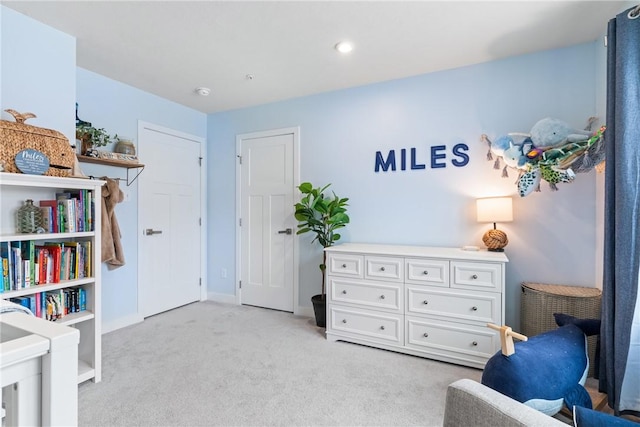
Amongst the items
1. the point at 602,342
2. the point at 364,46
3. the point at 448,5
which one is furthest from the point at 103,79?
the point at 602,342

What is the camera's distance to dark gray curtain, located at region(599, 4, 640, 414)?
1611 mm

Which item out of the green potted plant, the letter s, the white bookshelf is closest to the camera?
the white bookshelf

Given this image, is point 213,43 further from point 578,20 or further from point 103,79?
point 578,20

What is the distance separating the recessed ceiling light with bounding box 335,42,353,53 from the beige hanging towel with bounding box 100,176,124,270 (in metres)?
2.32

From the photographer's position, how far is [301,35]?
7.63 ft

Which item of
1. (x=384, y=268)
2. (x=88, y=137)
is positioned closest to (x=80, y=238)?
(x=88, y=137)

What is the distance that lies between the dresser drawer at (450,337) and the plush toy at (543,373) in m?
0.68

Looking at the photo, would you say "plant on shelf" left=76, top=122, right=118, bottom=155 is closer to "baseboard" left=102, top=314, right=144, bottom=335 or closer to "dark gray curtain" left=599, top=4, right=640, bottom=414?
"baseboard" left=102, top=314, right=144, bottom=335

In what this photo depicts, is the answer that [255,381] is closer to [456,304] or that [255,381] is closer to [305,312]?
[305,312]

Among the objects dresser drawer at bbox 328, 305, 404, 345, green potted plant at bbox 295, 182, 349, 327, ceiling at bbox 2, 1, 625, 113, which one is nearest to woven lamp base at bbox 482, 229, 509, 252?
dresser drawer at bbox 328, 305, 404, 345

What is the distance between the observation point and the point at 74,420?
2.43ft

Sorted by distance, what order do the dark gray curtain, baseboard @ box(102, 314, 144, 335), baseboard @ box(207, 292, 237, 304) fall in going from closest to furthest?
the dark gray curtain, baseboard @ box(102, 314, 144, 335), baseboard @ box(207, 292, 237, 304)

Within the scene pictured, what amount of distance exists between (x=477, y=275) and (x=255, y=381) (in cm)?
177

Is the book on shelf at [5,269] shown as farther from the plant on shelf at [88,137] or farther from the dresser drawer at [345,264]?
the dresser drawer at [345,264]
